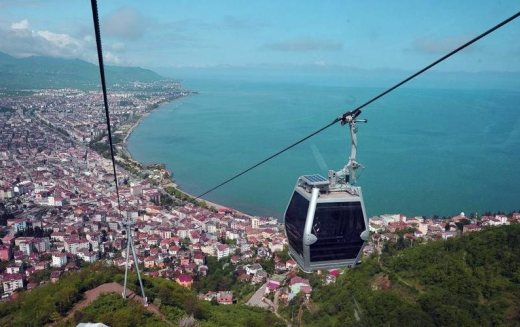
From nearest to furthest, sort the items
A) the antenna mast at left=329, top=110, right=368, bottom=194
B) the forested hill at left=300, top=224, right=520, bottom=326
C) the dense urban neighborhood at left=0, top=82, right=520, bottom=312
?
the antenna mast at left=329, top=110, right=368, bottom=194 < the forested hill at left=300, top=224, right=520, bottom=326 < the dense urban neighborhood at left=0, top=82, right=520, bottom=312

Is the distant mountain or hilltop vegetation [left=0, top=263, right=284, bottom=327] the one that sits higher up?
the distant mountain

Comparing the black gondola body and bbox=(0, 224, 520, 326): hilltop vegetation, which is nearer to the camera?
the black gondola body

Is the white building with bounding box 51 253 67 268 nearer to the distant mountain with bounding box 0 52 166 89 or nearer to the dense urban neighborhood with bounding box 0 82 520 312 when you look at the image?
the dense urban neighborhood with bounding box 0 82 520 312

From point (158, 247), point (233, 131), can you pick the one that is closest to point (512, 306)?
point (158, 247)

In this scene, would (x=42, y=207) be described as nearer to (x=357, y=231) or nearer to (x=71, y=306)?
(x=71, y=306)

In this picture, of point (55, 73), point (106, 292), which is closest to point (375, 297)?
point (106, 292)

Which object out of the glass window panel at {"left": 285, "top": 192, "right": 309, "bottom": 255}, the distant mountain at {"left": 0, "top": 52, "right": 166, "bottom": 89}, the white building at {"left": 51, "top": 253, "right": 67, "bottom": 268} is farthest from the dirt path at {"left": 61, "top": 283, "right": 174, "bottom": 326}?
the distant mountain at {"left": 0, "top": 52, "right": 166, "bottom": 89}

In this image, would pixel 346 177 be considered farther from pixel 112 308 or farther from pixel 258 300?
pixel 258 300
